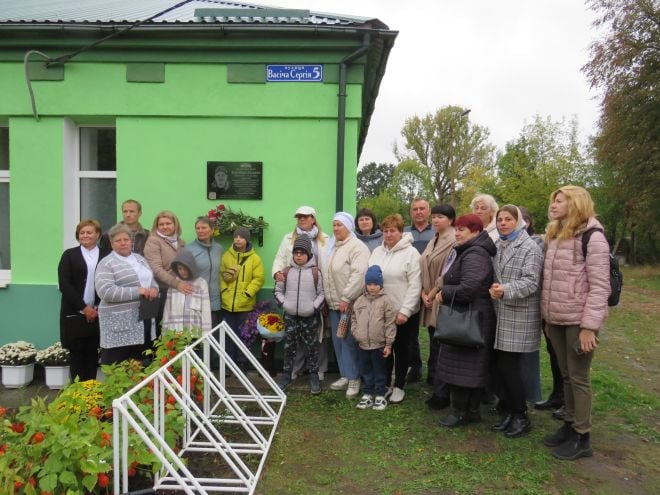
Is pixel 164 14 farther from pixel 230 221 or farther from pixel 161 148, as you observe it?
pixel 230 221

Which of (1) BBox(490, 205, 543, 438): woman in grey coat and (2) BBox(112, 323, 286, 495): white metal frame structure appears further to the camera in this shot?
(1) BBox(490, 205, 543, 438): woman in grey coat

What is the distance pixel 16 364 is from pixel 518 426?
195 inches

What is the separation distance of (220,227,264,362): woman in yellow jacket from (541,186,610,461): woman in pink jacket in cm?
286

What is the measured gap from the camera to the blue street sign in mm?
5672

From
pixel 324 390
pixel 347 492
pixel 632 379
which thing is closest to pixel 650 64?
pixel 632 379

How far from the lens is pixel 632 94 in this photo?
18297 millimetres

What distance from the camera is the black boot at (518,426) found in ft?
13.4

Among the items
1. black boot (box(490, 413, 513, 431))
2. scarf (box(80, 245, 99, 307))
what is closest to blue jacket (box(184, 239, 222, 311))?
scarf (box(80, 245, 99, 307))

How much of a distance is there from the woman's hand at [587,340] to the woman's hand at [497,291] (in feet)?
1.96

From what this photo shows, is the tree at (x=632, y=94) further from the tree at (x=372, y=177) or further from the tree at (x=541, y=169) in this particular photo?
the tree at (x=372, y=177)

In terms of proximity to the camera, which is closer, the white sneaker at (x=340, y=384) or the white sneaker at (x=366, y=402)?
the white sneaker at (x=366, y=402)

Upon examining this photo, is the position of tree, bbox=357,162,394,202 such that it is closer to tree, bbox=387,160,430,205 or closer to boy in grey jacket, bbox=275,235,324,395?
tree, bbox=387,160,430,205

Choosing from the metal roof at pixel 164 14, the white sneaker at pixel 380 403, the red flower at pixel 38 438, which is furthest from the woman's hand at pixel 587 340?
the metal roof at pixel 164 14

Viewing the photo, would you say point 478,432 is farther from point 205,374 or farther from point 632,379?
point 632,379
